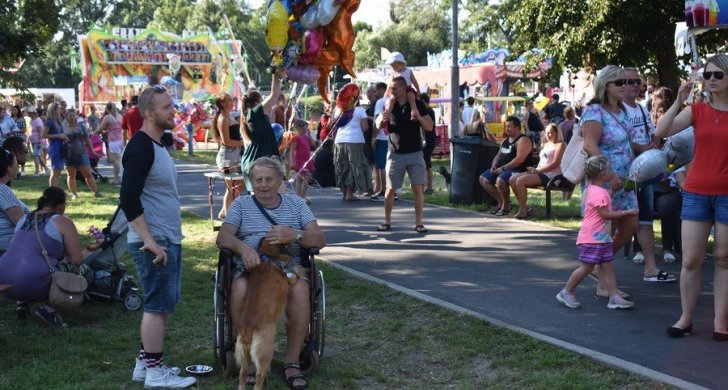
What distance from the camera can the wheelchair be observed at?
5328 millimetres

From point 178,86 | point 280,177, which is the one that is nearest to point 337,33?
point 280,177

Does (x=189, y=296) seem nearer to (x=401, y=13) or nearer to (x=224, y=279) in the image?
(x=224, y=279)

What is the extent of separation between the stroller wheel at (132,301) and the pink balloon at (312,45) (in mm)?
2397

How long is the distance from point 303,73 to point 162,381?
323 centimetres

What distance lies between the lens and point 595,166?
271 inches

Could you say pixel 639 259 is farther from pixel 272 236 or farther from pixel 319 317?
pixel 272 236

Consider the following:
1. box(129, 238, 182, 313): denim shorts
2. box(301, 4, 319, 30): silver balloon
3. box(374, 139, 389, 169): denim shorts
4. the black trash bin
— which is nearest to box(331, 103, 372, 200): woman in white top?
box(374, 139, 389, 169): denim shorts

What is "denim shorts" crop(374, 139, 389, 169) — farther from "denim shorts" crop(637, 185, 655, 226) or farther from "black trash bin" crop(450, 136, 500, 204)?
"denim shorts" crop(637, 185, 655, 226)

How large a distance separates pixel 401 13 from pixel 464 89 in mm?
42026

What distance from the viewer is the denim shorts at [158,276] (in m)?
5.16

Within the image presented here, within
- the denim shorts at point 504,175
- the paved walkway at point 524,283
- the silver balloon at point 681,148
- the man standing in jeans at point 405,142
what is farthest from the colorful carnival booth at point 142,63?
the silver balloon at point 681,148

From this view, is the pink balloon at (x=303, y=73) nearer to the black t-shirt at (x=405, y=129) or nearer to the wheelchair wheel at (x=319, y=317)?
the wheelchair wheel at (x=319, y=317)

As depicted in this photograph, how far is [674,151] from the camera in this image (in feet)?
22.9

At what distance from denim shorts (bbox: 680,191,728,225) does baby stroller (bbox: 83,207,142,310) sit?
14.1 feet
